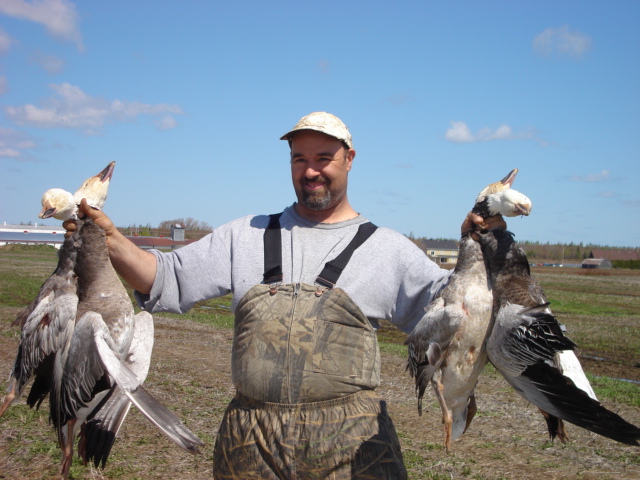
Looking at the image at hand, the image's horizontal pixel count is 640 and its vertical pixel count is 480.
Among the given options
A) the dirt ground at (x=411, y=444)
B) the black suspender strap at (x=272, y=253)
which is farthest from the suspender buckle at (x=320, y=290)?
the dirt ground at (x=411, y=444)

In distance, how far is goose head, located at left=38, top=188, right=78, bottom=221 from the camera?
152 inches

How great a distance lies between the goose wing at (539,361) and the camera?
323 centimetres

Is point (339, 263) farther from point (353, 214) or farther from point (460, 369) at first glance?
point (460, 369)

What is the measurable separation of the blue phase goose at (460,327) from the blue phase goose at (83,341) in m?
1.84

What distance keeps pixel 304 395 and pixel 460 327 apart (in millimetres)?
1080

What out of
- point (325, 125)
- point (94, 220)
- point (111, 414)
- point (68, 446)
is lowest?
point (68, 446)

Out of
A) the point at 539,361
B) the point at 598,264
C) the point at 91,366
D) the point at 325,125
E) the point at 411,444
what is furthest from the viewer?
the point at 598,264

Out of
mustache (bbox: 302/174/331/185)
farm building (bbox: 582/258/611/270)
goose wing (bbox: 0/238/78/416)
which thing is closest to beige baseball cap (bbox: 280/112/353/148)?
mustache (bbox: 302/174/331/185)

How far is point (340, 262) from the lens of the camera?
13.2 ft

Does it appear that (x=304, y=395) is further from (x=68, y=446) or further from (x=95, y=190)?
(x=95, y=190)

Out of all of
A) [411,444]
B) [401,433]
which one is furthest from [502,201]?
[401,433]

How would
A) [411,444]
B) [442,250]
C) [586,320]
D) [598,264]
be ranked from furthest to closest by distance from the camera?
[442,250] → [598,264] → [586,320] → [411,444]

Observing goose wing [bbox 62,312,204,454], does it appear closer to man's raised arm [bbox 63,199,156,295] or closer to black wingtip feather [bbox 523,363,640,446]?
man's raised arm [bbox 63,199,156,295]

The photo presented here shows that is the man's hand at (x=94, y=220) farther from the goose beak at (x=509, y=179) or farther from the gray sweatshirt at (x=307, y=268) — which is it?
the goose beak at (x=509, y=179)
